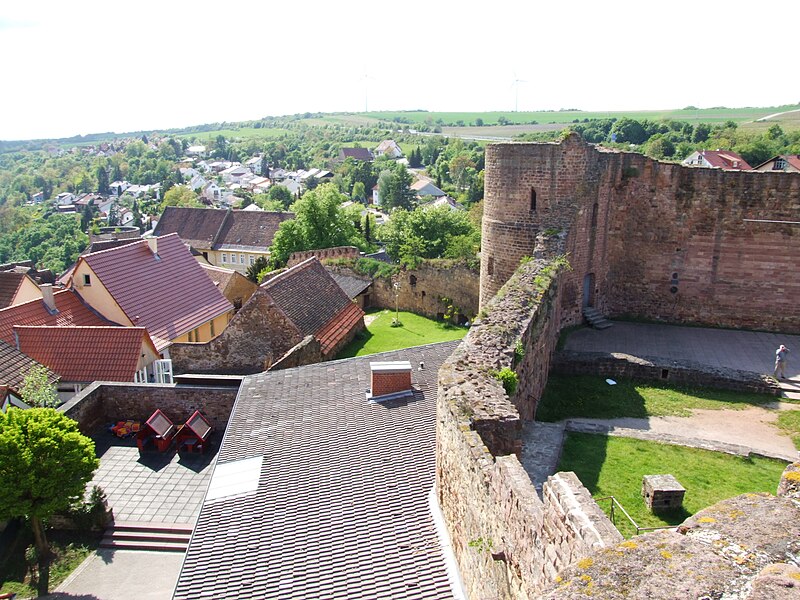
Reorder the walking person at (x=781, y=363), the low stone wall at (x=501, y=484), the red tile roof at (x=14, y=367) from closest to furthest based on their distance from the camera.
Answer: the low stone wall at (x=501, y=484) → the walking person at (x=781, y=363) → the red tile roof at (x=14, y=367)

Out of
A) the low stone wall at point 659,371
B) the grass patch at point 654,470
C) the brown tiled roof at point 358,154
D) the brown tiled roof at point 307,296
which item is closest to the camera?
the grass patch at point 654,470

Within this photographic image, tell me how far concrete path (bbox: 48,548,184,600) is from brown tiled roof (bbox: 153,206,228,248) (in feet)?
184

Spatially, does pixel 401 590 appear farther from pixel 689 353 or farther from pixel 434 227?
pixel 434 227

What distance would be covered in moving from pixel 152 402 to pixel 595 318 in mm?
13921

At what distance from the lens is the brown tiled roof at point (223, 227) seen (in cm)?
6569

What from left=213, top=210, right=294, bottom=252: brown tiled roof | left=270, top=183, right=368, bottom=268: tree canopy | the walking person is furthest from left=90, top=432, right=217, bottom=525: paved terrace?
left=213, top=210, right=294, bottom=252: brown tiled roof

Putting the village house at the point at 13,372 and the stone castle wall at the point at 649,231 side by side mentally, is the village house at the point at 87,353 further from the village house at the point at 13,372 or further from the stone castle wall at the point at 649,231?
the stone castle wall at the point at 649,231

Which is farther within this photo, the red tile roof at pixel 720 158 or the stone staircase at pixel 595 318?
the red tile roof at pixel 720 158

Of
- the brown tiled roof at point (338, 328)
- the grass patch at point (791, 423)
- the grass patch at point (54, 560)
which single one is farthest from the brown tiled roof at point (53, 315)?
the grass patch at point (791, 423)

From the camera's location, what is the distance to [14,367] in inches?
771

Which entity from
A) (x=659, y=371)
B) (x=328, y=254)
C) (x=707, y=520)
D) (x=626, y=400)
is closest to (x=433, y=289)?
(x=328, y=254)

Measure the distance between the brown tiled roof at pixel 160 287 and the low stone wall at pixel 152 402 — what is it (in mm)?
5384

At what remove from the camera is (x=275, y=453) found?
12359 mm

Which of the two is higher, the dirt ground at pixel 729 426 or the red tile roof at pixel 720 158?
the red tile roof at pixel 720 158
